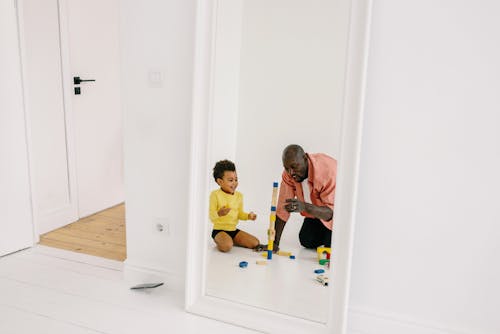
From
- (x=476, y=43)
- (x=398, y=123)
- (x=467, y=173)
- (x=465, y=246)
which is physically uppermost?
(x=476, y=43)

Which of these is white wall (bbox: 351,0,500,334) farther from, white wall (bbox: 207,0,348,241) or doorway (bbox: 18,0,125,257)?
doorway (bbox: 18,0,125,257)

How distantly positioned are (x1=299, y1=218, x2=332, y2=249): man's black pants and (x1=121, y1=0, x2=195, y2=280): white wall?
65cm

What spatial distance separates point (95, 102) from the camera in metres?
3.64

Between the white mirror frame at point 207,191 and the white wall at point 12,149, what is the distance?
53.4 inches

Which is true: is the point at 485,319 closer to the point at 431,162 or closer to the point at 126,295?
the point at 431,162

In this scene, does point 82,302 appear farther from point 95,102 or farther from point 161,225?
point 95,102

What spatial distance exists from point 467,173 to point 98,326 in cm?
177

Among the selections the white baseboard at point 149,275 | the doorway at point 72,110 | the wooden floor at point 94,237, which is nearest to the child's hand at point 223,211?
the white baseboard at point 149,275

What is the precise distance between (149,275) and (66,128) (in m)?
1.47

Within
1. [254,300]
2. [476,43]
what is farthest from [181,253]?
[476,43]

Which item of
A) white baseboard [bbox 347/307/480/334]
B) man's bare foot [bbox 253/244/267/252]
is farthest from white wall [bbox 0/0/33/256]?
white baseboard [bbox 347/307/480/334]

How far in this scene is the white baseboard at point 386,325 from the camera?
6.41 ft

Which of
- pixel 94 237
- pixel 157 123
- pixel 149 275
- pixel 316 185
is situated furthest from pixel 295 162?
pixel 94 237

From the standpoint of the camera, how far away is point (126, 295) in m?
2.41
